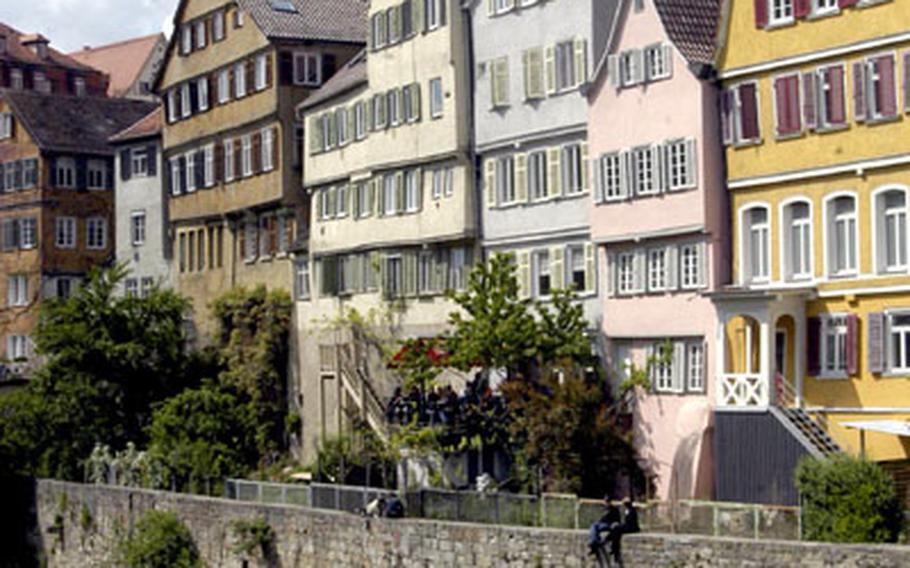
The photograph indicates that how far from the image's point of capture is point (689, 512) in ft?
139

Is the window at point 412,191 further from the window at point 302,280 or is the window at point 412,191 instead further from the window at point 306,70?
the window at point 306,70

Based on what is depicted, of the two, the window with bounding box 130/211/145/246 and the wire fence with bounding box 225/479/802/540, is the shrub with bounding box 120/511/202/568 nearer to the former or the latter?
the wire fence with bounding box 225/479/802/540

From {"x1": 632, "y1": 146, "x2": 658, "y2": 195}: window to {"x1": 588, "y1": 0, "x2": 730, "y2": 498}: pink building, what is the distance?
1.5 inches

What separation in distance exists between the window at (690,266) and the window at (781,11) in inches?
215

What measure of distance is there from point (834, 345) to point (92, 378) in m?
28.4

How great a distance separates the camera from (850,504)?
40500 mm

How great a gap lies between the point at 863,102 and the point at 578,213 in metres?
10.8

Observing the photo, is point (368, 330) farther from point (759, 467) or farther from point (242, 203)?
point (759, 467)

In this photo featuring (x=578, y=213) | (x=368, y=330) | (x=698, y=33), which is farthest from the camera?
(x=368, y=330)

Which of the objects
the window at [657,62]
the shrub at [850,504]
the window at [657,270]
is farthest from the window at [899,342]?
the window at [657,62]

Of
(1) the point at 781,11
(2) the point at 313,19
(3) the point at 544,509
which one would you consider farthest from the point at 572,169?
(2) the point at 313,19

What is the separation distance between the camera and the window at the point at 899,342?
47281 millimetres

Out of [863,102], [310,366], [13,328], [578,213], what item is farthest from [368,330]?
[13,328]

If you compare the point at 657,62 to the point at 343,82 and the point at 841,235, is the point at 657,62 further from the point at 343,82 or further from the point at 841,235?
the point at 343,82
